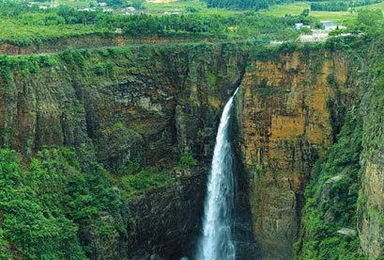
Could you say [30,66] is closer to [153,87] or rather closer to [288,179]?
[153,87]

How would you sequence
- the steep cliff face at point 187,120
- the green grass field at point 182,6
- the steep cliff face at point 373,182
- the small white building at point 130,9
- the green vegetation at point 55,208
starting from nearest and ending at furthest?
1. the steep cliff face at point 373,182
2. the green vegetation at point 55,208
3. the steep cliff face at point 187,120
4. the small white building at point 130,9
5. the green grass field at point 182,6

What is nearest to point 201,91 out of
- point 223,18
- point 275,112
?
point 275,112

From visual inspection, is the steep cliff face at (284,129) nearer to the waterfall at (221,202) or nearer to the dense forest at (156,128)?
the dense forest at (156,128)

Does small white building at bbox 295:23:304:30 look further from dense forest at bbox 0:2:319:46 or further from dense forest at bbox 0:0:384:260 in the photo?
dense forest at bbox 0:2:319:46

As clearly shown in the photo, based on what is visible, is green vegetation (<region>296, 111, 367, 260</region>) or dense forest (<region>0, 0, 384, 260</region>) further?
dense forest (<region>0, 0, 384, 260</region>)

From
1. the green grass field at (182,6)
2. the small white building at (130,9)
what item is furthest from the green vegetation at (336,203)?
the small white building at (130,9)

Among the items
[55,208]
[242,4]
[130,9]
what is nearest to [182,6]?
[242,4]

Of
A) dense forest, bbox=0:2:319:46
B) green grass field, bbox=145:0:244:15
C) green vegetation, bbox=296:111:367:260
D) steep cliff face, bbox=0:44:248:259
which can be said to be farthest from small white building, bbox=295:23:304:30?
green vegetation, bbox=296:111:367:260
